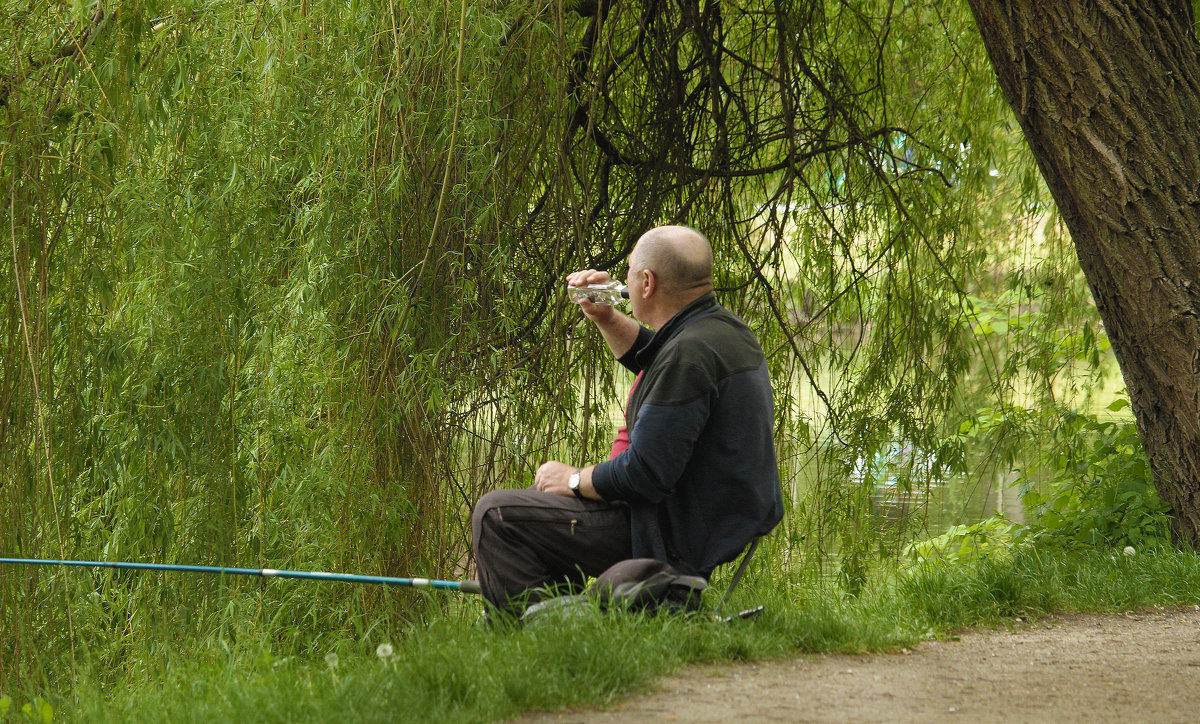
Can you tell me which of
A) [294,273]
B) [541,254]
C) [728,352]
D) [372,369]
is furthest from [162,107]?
[728,352]

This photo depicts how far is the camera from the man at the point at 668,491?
2932 mm

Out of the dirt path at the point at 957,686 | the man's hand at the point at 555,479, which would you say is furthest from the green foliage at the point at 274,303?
the man's hand at the point at 555,479

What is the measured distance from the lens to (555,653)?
8.57ft

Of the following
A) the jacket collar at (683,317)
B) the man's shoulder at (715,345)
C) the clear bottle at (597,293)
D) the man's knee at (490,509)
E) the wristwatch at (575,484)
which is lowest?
the man's knee at (490,509)

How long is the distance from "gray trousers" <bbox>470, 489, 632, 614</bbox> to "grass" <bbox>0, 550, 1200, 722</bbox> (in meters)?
0.16

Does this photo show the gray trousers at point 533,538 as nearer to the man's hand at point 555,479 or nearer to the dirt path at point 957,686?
the man's hand at point 555,479

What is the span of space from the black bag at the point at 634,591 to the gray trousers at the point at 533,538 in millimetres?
110

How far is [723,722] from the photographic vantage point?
7.86 feet

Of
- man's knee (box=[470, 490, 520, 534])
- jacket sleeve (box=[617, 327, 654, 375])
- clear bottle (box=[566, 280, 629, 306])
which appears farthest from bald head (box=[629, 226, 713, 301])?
man's knee (box=[470, 490, 520, 534])

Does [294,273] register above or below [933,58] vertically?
below

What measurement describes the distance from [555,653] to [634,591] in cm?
30

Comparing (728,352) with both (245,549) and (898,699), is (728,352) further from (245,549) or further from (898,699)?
(245,549)

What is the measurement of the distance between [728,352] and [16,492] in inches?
90.5

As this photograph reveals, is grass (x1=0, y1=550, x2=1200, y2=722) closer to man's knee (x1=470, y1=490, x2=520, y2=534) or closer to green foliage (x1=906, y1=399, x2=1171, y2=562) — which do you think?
man's knee (x1=470, y1=490, x2=520, y2=534)
